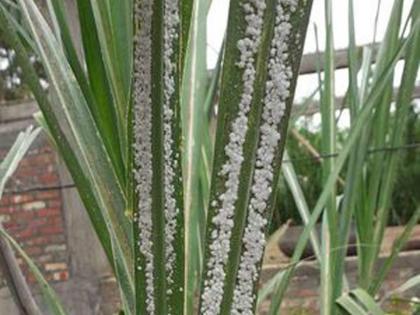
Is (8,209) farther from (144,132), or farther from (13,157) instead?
(144,132)

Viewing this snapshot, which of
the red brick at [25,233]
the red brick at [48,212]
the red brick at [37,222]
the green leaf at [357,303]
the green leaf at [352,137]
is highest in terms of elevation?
the green leaf at [352,137]

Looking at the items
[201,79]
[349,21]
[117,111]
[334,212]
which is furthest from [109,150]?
[349,21]

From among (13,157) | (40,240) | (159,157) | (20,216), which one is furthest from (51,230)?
(159,157)

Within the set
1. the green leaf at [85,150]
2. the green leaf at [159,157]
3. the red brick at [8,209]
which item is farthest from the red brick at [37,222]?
the green leaf at [159,157]

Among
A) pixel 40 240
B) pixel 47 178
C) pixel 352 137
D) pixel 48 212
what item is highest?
pixel 352 137

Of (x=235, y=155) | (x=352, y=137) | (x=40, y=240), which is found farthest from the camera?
(x=40, y=240)

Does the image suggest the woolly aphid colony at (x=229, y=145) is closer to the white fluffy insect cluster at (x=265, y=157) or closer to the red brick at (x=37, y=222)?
the white fluffy insect cluster at (x=265, y=157)

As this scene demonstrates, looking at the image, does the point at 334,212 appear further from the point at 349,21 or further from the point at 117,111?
the point at 117,111
